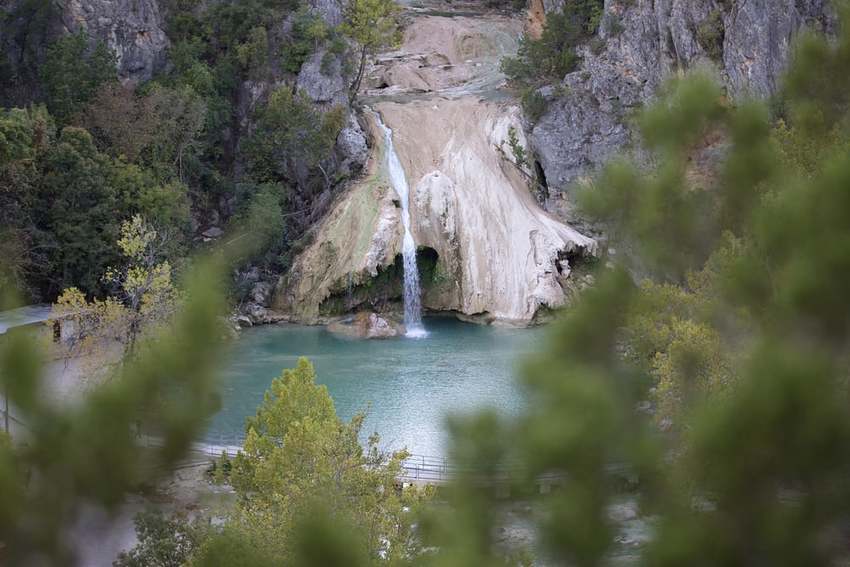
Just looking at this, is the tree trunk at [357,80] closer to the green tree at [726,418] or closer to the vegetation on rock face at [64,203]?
the vegetation on rock face at [64,203]

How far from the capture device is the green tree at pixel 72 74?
2730 centimetres

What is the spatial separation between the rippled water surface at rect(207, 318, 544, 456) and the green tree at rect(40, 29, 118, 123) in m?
8.37

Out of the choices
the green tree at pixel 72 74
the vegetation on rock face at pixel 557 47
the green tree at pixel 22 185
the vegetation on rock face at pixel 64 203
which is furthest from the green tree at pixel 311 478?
the vegetation on rock face at pixel 557 47

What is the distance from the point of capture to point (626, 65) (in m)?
31.1

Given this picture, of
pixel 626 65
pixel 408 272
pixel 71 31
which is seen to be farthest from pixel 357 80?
pixel 71 31

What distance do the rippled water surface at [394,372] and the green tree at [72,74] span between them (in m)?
8.37

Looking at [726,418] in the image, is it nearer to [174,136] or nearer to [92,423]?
[92,423]

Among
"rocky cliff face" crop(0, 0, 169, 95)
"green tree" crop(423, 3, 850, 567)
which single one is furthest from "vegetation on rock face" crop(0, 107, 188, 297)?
"green tree" crop(423, 3, 850, 567)

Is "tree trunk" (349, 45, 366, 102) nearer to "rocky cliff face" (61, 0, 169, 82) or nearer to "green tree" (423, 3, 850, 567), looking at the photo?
"rocky cliff face" (61, 0, 169, 82)

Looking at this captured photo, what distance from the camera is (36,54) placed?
28891 millimetres

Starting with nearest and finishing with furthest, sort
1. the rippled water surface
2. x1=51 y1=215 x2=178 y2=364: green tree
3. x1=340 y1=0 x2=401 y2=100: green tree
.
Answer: x1=51 y1=215 x2=178 y2=364: green tree → the rippled water surface → x1=340 y1=0 x2=401 y2=100: green tree

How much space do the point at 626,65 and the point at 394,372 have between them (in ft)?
46.9

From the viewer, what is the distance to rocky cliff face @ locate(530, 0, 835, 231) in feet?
84.3

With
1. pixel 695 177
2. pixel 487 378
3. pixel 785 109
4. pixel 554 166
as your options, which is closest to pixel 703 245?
pixel 695 177
